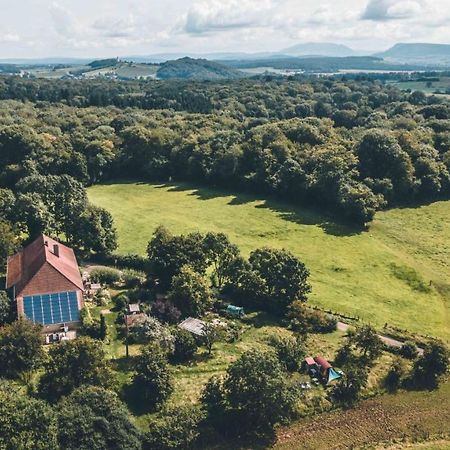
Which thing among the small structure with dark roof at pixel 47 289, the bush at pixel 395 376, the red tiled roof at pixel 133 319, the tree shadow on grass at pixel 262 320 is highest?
the small structure with dark roof at pixel 47 289

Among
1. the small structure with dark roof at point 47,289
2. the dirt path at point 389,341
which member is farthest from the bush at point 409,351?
the small structure with dark roof at point 47,289

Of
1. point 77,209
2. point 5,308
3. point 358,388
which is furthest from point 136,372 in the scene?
point 77,209

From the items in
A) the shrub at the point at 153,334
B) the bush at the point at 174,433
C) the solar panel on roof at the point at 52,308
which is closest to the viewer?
the bush at the point at 174,433

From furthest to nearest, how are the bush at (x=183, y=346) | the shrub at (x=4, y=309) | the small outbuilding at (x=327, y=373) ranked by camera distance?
the shrub at (x=4, y=309) < the bush at (x=183, y=346) < the small outbuilding at (x=327, y=373)

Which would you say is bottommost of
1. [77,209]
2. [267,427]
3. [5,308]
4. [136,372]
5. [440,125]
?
[267,427]

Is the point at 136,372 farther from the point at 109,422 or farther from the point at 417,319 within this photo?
the point at 417,319

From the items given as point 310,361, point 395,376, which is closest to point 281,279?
point 310,361

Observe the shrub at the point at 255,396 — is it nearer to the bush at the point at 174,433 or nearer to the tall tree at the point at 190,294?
the bush at the point at 174,433

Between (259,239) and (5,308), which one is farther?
(259,239)
